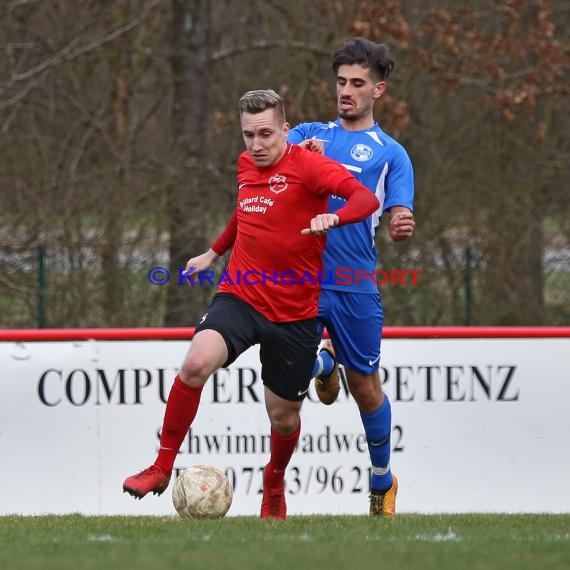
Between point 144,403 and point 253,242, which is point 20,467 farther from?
point 253,242

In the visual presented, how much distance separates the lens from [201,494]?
21.1ft

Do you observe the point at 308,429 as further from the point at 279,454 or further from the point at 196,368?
the point at 196,368

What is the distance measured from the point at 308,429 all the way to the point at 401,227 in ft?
10.0

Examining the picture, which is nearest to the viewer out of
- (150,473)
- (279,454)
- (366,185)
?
(150,473)

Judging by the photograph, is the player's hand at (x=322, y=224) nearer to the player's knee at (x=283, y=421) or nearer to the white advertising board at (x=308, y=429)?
the player's knee at (x=283, y=421)

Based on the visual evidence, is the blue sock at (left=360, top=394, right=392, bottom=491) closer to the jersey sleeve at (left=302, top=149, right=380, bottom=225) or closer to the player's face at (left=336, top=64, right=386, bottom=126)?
the jersey sleeve at (left=302, top=149, right=380, bottom=225)

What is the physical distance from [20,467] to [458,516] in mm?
2960

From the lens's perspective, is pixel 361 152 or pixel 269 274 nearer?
pixel 269 274

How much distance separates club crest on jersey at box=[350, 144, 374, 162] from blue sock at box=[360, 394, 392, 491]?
1330mm

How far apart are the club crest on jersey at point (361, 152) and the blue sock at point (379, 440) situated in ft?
4.36

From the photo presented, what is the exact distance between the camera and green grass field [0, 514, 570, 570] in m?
4.75

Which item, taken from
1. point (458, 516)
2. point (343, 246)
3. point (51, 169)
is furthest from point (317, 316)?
point (51, 169)

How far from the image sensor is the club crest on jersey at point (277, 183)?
6039mm

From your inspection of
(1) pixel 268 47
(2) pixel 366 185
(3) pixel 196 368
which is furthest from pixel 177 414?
(1) pixel 268 47
